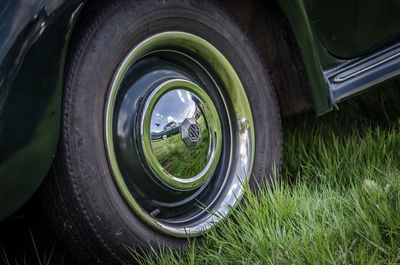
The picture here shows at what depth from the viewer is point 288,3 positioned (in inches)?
70.2

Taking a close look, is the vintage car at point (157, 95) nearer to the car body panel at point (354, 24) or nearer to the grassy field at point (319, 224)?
the car body panel at point (354, 24)

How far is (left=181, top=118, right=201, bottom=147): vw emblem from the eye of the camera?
163 centimetres

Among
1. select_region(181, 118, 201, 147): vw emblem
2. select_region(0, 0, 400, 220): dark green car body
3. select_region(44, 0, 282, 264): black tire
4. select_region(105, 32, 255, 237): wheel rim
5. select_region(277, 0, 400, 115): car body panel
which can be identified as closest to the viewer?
select_region(0, 0, 400, 220): dark green car body

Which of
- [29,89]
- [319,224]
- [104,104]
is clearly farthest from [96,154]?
[319,224]

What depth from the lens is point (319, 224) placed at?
144 cm

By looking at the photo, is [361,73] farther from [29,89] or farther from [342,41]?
[29,89]

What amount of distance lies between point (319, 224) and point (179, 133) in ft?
1.82

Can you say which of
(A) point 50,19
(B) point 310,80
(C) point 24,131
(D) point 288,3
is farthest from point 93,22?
(B) point 310,80

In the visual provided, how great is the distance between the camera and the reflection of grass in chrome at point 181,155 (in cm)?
156

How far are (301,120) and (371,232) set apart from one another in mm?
1379

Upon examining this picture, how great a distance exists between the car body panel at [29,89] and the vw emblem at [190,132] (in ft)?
1.65

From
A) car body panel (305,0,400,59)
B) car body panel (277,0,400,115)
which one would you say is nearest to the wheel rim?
car body panel (277,0,400,115)

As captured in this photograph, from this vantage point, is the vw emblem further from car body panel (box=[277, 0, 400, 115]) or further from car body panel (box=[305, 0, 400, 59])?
car body panel (box=[305, 0, 400, 59])

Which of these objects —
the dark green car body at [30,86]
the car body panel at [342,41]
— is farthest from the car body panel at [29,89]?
the car body panel at [342,41]
